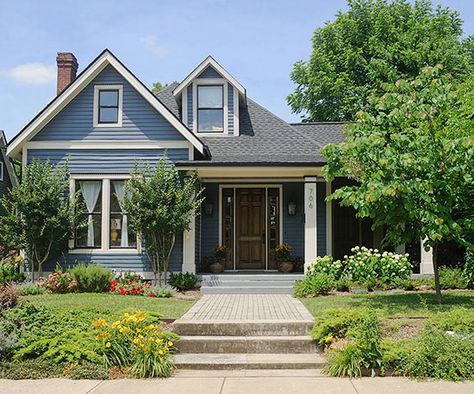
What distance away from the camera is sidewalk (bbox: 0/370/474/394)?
621 cm

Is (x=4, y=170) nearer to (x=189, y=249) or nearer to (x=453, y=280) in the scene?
(x=189, y=249)

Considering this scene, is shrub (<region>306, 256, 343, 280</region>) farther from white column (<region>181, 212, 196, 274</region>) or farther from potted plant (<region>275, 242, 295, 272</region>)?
white column (<region>181, 212, 196, 274</region>)

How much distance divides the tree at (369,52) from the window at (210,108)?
12.8 meters

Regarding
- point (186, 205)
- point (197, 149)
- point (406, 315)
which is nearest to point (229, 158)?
point (197, 149)

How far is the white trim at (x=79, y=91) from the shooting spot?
1439 cm

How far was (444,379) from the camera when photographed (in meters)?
6.59

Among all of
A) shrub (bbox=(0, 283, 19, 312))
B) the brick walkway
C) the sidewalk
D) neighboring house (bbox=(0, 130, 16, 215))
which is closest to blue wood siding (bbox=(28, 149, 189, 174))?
the brick walkway

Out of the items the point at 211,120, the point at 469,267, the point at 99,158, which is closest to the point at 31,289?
the point at 99,158

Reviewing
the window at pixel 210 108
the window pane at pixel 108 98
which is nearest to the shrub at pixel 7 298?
the window pane at pixel 108 98

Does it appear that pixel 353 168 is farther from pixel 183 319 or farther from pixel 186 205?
pixel 186 205

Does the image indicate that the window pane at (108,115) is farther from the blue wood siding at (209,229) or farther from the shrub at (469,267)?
the shrub at (469,267)

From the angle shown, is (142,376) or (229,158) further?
(229,158)

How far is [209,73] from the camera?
16281 millimetres

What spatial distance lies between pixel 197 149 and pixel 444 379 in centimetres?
936
